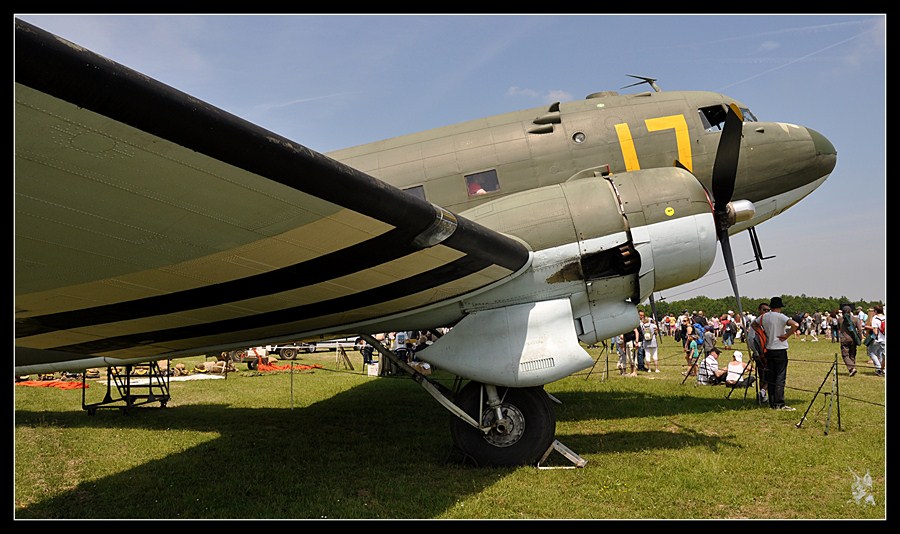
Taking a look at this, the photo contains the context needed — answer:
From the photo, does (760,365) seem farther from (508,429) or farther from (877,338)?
(877,338)

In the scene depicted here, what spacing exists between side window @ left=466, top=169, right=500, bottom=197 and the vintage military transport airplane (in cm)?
2

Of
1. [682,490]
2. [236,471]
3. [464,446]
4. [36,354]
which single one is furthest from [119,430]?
[682,490]

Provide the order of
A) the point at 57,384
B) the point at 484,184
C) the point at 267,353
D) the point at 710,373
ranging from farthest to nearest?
1. the point at 267,353
2. the point at 57,384
3. the point at 710,373
4. the point at 484,184

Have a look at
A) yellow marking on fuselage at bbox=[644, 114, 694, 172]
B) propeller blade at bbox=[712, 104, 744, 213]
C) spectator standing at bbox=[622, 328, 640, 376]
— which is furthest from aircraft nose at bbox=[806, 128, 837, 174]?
spectator standing at bbox=[622, 328, 640, 376]

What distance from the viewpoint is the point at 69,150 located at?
2990 mm

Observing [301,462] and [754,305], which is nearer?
[301,462]

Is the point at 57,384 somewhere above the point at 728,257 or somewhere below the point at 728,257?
below

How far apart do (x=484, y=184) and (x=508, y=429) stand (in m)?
3.53

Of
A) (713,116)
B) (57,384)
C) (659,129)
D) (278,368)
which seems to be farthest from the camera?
(278,368)

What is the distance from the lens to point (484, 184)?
26.8ft

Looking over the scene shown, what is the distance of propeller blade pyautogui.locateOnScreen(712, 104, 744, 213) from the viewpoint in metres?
7.25

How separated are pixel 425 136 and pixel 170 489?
5.74 metres

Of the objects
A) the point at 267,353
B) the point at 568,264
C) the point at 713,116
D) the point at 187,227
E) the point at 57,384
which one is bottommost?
the point at 57,384

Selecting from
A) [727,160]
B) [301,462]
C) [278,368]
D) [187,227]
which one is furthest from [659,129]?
[278,368]
